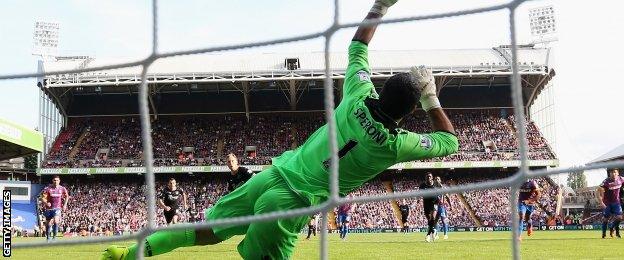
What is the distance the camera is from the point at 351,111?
3158 millimetres

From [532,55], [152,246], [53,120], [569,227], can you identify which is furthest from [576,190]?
[53,120]

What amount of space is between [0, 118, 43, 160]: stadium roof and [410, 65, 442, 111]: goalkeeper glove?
7124 millimetres

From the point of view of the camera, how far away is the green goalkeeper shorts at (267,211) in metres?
3.20

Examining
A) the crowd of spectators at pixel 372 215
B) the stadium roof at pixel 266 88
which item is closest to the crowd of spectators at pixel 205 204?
the crowd of spectators at pixel 372 215

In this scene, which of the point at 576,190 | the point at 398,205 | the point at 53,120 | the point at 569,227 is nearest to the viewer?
the point at 576,190

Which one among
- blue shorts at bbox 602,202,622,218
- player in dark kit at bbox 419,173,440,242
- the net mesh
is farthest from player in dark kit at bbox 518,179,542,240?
the net mesh

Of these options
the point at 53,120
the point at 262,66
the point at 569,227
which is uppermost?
the point at 262,66

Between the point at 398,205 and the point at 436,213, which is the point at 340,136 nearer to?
the point at 436,213

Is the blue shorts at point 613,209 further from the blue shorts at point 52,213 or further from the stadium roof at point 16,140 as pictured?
the blue shorts at point 52,213

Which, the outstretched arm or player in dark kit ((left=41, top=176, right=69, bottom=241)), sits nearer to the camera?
the outstretched arm

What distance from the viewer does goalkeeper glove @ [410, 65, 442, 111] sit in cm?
301

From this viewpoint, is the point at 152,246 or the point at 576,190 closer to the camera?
the point at 152,246

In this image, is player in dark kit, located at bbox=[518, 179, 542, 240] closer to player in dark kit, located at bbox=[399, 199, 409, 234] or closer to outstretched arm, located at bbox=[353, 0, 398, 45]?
outstretched arm, located at bbox=[353, 0, 398, 45]

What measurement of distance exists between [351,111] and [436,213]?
11.4 meters
